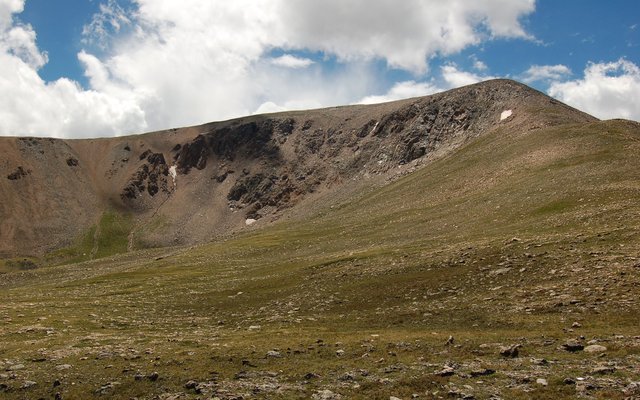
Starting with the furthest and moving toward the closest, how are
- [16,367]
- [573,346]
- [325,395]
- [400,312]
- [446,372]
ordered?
[400,312] < [16,367] < [573,346] < [446,372] < [325,395]

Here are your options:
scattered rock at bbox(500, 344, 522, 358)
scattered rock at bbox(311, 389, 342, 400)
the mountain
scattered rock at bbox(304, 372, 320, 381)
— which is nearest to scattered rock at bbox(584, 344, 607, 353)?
the mountain

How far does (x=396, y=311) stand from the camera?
35.5 meters

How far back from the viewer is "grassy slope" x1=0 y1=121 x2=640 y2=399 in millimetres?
21625

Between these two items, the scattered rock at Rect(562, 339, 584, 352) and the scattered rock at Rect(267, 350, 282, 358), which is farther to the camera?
the scattered rock at Rect(267, 350, 282, 358)

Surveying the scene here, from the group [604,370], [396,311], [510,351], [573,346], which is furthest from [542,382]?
[396,311]

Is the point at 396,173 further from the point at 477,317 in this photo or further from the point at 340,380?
the point at 340,380

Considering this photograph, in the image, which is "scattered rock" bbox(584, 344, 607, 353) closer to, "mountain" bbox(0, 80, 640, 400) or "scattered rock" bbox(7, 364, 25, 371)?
"mountain" bbox(0, 80, 640, 400)

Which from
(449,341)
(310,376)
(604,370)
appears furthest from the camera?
(449,341)

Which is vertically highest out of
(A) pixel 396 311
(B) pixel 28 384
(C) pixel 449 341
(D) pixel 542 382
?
(B) pixel 28 384

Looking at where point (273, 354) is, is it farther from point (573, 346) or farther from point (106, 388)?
point (573, 346)

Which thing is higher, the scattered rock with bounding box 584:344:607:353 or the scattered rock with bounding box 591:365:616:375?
the scattered rock with bounding box 591:365:616:375

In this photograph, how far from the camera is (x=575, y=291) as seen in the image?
3153cm

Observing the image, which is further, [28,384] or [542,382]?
[28,384]

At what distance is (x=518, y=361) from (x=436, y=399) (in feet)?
18.3
